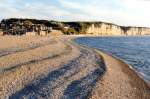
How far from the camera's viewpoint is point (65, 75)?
23906mm

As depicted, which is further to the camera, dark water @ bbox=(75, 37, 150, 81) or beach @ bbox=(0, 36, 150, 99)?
dark water @ bbox=(75, 37, 150, 81)

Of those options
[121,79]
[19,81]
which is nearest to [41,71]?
[19,81]

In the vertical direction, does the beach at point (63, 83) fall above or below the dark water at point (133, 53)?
above

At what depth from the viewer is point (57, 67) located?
27656 millimetres

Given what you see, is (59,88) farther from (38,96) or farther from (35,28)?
(35,28)

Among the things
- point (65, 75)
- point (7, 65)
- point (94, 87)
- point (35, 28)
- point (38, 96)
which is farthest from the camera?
point (35, 28)

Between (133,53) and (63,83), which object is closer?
(63,83)

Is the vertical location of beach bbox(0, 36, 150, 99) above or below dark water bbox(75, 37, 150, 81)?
above

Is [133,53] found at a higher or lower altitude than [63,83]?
lower

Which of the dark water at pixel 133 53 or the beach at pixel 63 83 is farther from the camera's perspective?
the dark water at pixel 133 53

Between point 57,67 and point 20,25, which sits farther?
point 20,25

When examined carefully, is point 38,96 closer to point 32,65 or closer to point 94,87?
point 94,87

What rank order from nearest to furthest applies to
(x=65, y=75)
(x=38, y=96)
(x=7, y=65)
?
(x=38, y=96) → (x=65, y=75) → (x=7, y=65)

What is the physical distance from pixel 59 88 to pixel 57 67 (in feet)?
26.1
